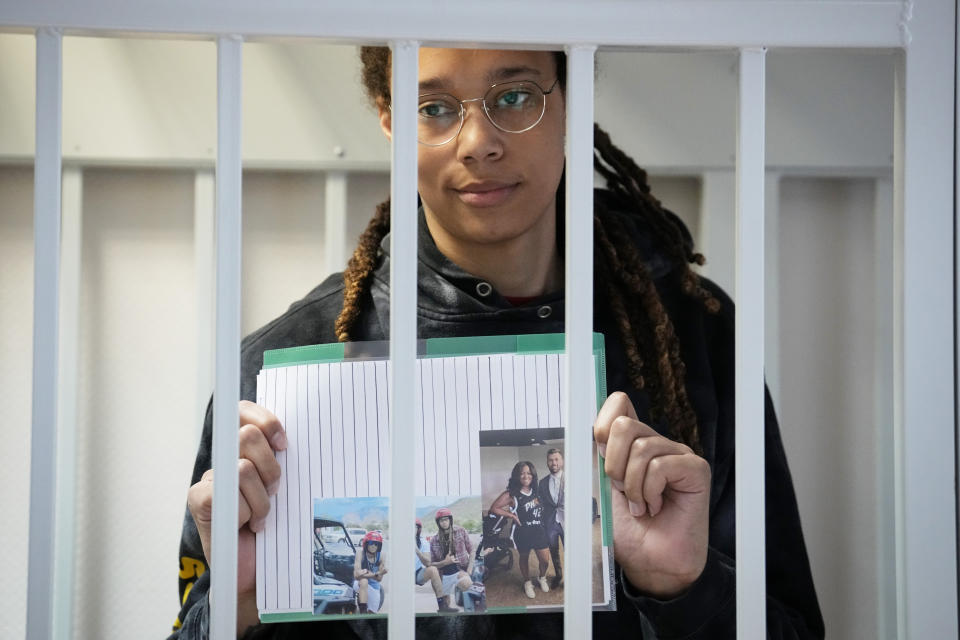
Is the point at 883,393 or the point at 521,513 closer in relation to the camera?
the point at 521,513

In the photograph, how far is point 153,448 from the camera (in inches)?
65.1

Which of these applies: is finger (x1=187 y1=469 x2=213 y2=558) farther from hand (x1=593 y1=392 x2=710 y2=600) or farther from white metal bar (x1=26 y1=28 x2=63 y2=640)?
hand (x1=593 y1=392 x2=710 y2=600)

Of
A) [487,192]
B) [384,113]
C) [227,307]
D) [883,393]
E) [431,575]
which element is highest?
[384,113]

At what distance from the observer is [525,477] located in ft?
2.48

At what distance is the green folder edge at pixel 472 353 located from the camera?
744 millimetres

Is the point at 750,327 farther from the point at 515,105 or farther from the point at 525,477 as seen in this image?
the point at 515,105

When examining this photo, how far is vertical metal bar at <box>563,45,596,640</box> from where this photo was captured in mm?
683

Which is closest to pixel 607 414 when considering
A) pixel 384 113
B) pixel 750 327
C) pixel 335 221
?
pixel 750 327

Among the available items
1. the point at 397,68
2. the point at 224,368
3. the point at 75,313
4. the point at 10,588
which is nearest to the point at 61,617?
the point at 10,588

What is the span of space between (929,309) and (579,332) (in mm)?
259

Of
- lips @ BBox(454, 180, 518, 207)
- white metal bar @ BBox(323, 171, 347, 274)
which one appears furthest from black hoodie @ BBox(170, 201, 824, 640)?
white metal bar @ BBox(323, 171, 347, 274)

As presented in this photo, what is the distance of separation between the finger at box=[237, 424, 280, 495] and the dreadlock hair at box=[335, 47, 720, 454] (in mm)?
373

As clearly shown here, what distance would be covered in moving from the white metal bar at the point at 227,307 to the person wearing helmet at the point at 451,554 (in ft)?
0.50

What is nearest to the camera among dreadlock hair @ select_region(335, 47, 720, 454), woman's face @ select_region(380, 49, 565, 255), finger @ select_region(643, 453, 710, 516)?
finger @ select_region(643, 453, 710, 516)
